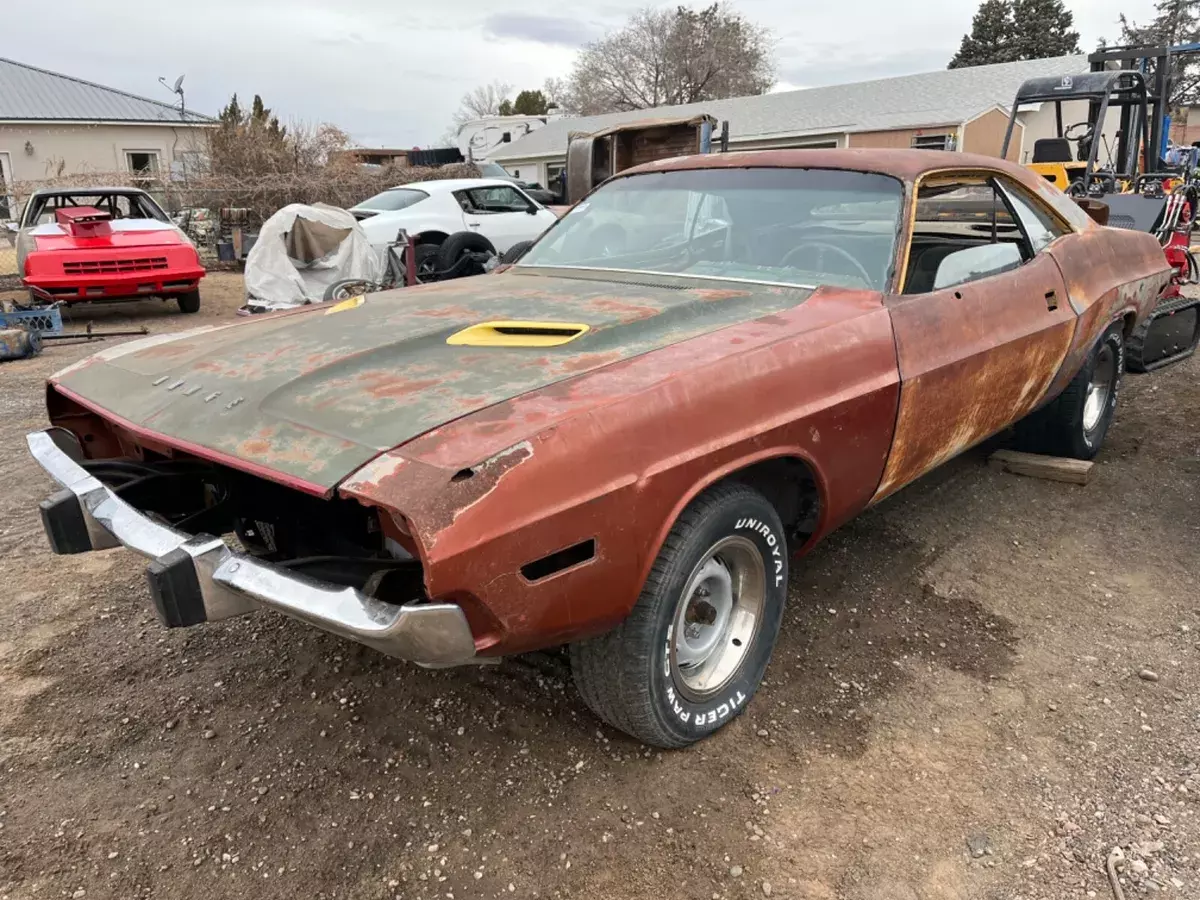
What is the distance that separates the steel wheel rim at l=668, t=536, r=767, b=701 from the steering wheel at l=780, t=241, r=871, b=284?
3.68 feet

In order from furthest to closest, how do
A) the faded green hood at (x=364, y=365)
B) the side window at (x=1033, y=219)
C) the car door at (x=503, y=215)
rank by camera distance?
the car door at (x=503, y=215) < the side window at (x=1033, y=219) < the faded green hood at (x=364, y=365)

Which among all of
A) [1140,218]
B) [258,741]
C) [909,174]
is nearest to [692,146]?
[1140,218]

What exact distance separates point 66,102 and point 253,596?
31591 mm

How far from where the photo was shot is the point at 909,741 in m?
2.51

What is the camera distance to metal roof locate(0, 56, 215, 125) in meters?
26.0

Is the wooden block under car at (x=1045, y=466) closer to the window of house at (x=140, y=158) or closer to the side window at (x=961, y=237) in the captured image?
the side window at (x=961, y=237)

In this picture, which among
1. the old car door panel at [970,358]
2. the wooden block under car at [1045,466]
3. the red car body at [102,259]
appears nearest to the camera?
the old car door panel at [970,358]

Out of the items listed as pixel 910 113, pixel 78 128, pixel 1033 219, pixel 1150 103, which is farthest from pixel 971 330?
pixel 78 128

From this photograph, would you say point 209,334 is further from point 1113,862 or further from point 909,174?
point 1113,862

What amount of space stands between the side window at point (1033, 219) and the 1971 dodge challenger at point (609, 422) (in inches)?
0.8

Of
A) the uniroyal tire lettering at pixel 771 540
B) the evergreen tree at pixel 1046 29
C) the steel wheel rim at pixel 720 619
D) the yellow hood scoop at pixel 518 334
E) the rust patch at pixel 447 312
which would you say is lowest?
the steel wheel rim at pixel 720 619

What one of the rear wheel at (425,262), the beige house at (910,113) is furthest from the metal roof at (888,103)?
the rear wheel at (425,262)

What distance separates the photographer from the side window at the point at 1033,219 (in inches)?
148

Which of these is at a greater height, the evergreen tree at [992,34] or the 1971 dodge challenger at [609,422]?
the evergreen tree at [992,34]
